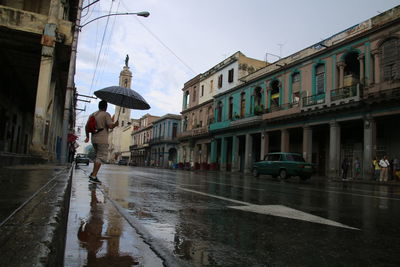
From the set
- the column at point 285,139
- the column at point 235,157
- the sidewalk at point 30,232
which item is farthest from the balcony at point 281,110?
the sidewalk at point 30,232

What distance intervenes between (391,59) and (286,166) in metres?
8.64

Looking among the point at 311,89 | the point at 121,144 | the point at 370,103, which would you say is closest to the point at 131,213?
the point at 370,103

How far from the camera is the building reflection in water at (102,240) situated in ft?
5.91

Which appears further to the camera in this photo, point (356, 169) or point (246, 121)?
point (246, 121)

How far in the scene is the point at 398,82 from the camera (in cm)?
1758

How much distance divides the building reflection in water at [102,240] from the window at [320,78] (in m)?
22.4

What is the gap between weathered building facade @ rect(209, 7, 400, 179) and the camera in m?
18.7

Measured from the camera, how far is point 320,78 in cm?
2336

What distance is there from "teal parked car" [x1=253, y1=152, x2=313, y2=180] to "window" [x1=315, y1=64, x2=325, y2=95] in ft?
23.0

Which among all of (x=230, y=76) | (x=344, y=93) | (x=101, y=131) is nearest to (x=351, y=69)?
(x=344, y=93)

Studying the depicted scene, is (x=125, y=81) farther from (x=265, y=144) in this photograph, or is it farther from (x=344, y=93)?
(x=344, y=93)

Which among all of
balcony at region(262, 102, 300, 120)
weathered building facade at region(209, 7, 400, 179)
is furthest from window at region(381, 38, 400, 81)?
balcony at region(262, 102, 300, 120)

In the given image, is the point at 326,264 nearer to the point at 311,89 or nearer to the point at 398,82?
the point at 398,82

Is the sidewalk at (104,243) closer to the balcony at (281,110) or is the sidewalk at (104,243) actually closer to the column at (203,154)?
the balcony at (281,110)
